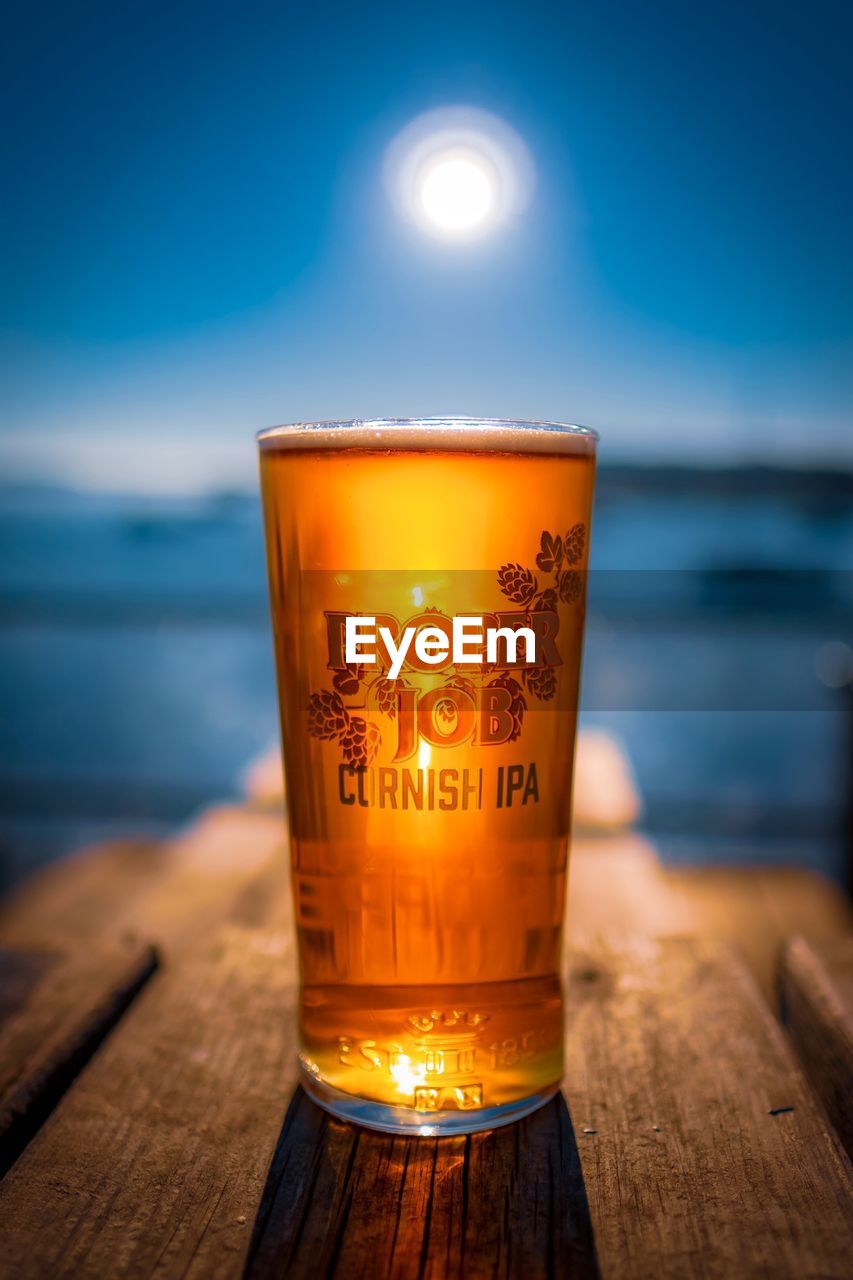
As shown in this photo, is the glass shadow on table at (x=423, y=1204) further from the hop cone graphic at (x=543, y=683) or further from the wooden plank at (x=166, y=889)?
the wooden plank at (x=166, y=889)

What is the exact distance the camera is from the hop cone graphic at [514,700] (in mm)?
691

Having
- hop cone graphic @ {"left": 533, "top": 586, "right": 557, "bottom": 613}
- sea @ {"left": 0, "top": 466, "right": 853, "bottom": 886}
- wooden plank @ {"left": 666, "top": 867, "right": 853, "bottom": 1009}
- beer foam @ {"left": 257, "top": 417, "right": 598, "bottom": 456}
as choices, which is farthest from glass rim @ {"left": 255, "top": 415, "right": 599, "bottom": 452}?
sea @ {"left": 0, "top": 466, "right": 853, "bottom": 886}

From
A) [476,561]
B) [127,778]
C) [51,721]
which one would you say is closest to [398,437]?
[476,561]

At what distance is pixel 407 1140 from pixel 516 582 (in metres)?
0.39

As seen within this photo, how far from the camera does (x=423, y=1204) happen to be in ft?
2.01

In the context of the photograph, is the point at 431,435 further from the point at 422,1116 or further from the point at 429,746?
the point at 422,1116

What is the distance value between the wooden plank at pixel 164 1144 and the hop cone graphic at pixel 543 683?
349 mm

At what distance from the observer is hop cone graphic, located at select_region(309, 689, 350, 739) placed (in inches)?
27.6

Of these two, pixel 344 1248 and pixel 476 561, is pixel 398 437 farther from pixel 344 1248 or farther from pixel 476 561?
pixel 344 1248

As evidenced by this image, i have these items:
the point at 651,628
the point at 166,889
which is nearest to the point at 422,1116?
the point at 166,889

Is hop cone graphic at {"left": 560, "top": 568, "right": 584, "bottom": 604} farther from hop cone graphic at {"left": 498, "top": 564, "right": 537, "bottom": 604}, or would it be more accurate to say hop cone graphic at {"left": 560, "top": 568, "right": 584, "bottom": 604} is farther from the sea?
the sea

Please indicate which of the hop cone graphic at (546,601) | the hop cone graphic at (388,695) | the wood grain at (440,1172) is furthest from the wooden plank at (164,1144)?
the hop cone graphic at (546,601)

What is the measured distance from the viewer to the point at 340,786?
716mm

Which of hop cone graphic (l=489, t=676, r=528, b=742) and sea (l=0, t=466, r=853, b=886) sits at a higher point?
hop cone graphic (l=489, t=676, r=528, b=742)
